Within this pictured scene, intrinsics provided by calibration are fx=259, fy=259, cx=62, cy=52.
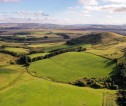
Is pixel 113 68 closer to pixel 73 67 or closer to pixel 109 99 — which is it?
pixel 73 67

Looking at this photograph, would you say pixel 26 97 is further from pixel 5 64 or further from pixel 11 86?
pixel 5 64

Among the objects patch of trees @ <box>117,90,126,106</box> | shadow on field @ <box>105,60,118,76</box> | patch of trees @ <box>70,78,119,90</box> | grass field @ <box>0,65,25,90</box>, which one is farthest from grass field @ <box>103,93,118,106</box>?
grass field @ <box>0,65,25,90</box>

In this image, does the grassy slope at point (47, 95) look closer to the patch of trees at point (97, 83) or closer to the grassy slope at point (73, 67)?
the patch of trees at point (97, 83)

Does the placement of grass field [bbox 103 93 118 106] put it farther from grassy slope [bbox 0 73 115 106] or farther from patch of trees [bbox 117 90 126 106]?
patch of trees [bbox 117 90 126 106]

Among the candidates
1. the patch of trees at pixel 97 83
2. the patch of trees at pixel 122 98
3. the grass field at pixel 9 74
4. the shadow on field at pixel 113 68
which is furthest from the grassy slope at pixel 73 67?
the patch of trees at pixel 122 98

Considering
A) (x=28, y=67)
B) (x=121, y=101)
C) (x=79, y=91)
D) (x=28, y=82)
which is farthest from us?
(x=28, y=67)

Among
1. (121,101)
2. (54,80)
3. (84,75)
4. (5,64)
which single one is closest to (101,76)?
(84,75)

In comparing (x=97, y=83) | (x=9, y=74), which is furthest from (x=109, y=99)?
(x=9, y=74)
